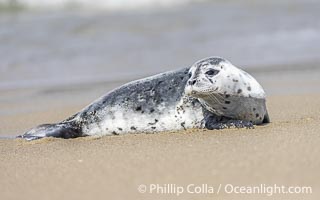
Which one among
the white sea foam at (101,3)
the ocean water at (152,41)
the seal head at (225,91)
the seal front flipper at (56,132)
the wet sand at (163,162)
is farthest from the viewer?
the white sea foam at (101,3)

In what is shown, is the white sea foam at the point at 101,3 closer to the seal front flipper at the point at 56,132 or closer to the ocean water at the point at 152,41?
the ocean water at the point at 152,41

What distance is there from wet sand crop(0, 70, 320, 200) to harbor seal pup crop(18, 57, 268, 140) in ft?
0.51

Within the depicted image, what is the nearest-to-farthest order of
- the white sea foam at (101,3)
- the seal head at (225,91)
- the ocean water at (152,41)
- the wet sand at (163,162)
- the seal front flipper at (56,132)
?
the wet sand at (163,162) < the seal head at (225,91) < the seal front flipper at (56,132) < the ocean water at (152,41) < the white sea foam at (101,3)

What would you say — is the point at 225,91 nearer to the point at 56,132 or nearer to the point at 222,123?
the point at 222,123

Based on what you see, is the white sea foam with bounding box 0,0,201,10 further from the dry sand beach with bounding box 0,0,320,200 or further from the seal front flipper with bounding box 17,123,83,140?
the seal front flipper with bounding box 17,123,83,140

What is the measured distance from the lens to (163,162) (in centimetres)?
349

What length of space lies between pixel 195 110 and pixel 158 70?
5.06m

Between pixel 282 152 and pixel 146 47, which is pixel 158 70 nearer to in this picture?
pixel 146 47

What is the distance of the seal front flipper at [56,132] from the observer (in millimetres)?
4742

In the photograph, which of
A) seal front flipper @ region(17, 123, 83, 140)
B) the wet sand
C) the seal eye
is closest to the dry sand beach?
the wet sand

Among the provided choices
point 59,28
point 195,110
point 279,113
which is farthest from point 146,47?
point 195,110

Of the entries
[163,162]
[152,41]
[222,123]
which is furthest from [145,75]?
[163,162]

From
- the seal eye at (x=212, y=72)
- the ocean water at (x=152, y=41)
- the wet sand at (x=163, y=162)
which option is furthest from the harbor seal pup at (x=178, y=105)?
the ocean water at (x=152, y=41)

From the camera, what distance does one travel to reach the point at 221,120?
4500mm
